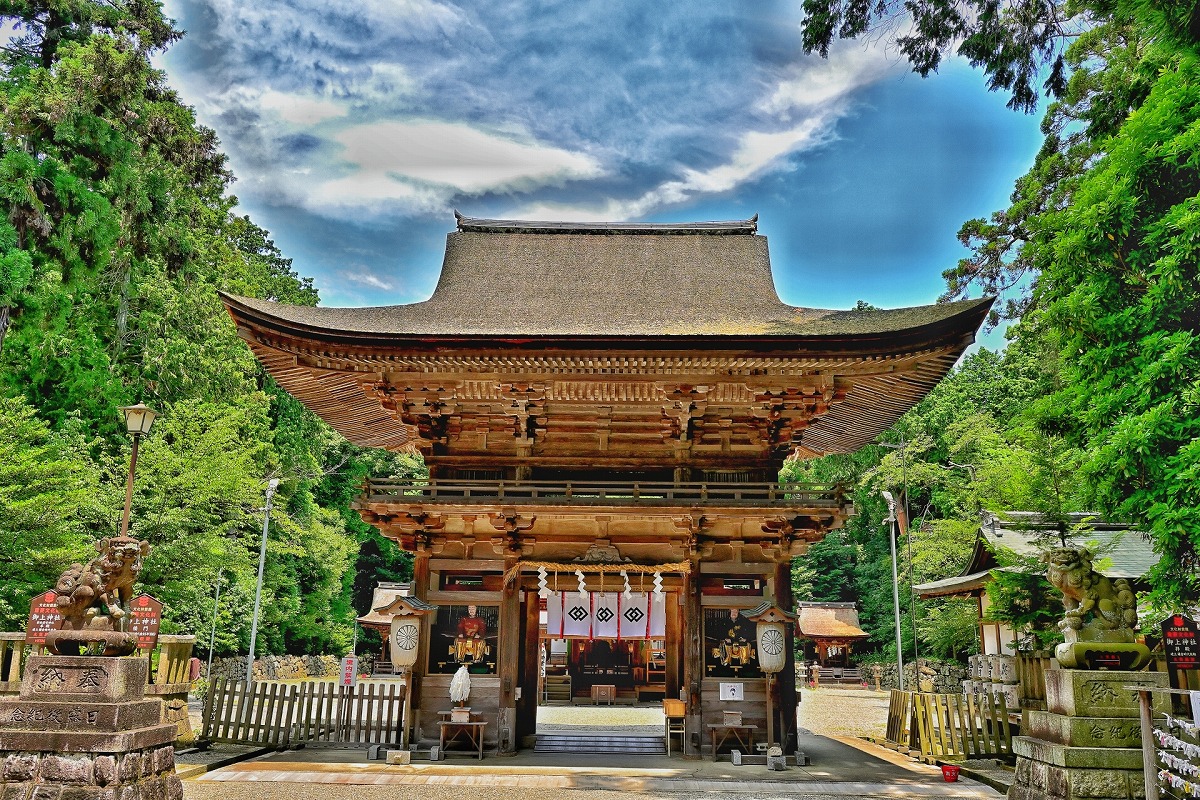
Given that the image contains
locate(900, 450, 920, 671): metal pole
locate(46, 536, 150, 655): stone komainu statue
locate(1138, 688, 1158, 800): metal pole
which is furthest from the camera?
locate(900, 450, 920, 671): metal pole

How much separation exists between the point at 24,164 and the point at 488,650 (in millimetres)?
16006

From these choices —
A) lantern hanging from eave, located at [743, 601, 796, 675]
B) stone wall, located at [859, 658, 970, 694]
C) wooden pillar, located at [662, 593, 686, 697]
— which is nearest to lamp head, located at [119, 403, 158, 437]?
lantern hanging from eave, located at [743, 601, 796, 675]

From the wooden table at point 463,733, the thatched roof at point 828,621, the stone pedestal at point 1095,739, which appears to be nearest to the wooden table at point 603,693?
the thatched roof at point 828,621

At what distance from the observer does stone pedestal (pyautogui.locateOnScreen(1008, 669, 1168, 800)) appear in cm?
647

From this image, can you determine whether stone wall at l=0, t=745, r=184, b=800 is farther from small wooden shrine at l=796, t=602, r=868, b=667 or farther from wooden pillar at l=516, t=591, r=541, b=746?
small wooden shrine at l=796, t=602, r=868, b=667

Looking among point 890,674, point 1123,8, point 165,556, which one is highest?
point 1123,8

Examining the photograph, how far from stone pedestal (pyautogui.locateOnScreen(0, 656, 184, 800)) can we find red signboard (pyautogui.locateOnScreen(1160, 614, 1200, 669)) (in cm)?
1002

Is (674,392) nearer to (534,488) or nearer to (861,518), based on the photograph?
(534,488)

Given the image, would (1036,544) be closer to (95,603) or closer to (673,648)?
(673,648)

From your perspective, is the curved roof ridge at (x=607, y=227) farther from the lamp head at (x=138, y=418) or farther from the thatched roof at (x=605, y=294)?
the lamp head at (x=138, y=418)

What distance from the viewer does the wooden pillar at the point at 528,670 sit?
13305mm

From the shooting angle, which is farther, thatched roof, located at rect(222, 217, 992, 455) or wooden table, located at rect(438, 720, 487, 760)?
wooden table, located at rect(438, 720, 487, 760)

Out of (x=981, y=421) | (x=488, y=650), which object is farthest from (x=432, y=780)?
(x=981, y=421)

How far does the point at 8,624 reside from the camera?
14961mm
